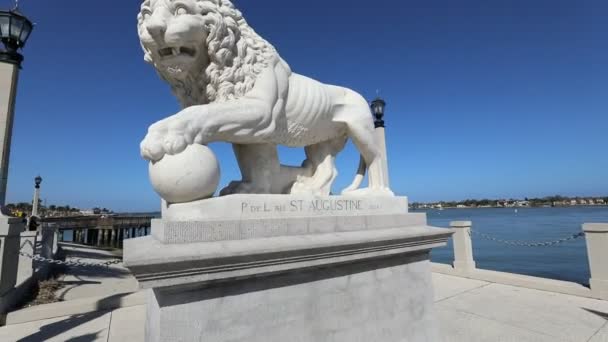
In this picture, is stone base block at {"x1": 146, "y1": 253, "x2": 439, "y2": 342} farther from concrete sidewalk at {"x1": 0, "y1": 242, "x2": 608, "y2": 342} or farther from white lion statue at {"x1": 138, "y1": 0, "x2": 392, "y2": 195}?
concrete sidewalk at {"x1": 0, "y1": 242, "x2": 608, "y2": 342}

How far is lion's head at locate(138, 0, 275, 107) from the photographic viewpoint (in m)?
2.31

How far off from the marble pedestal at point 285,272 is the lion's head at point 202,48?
40.5 inches

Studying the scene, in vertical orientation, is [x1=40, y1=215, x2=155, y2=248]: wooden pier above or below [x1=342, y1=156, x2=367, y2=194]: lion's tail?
below

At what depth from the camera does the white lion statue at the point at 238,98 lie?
2.26 meters

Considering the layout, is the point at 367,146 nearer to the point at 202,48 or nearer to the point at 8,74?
the point at 202,48

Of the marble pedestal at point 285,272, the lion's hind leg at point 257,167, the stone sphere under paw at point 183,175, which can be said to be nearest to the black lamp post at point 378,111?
the marble pedestal at point 285,272

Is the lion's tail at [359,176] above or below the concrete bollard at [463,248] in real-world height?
above

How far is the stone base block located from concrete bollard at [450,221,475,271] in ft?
16.4

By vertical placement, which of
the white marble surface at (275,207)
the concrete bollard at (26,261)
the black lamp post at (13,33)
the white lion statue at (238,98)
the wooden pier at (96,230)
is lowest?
the wooden pier at (96,230)

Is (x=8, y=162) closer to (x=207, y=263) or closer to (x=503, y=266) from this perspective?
(x=207, y=263)

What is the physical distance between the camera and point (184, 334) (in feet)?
5.81

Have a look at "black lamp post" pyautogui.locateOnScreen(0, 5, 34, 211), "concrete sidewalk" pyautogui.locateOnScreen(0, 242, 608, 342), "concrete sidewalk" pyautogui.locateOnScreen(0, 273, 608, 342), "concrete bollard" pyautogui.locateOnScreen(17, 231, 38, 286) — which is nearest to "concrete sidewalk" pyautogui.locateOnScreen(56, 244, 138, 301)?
"concrete bollard" pyautogui.locateOnScreen(17, 231, 38, 286)

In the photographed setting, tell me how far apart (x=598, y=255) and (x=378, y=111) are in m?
4.85

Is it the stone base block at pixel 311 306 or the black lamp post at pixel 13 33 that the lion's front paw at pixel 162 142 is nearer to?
the stone base block at pixel 311 306
